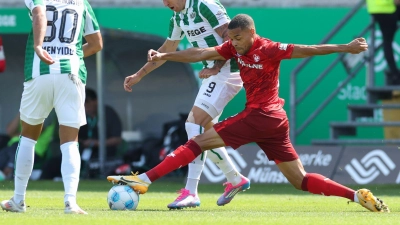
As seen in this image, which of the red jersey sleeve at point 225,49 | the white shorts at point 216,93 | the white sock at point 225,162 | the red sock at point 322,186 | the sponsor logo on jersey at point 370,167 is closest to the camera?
the red sock at point 322,186

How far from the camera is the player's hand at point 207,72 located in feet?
27.6

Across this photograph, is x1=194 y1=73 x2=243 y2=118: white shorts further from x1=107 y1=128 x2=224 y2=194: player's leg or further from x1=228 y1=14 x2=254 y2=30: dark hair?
x1=228 y1=14 x2=254 y2=30: dark hair

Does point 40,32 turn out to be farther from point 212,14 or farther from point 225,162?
point 225,162

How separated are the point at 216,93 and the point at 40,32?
2.23 m

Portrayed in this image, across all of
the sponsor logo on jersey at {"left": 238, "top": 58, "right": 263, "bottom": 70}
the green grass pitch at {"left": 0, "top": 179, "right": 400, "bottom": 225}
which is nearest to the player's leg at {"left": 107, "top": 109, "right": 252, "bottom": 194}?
the green grass pitch at {"left": 0, "top": 179, "right": 400, "bottom": 225}

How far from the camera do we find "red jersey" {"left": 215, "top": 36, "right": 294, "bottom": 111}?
26.4 feet

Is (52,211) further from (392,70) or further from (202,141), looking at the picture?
(392,70)

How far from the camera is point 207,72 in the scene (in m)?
8.47

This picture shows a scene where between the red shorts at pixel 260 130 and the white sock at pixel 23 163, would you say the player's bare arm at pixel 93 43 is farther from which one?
the red shorts at pixel 260 130

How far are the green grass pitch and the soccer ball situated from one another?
124mm

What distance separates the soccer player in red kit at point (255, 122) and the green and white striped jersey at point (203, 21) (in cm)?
62

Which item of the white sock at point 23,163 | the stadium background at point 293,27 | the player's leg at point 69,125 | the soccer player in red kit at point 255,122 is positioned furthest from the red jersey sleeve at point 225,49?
the stadium background at point 293,27

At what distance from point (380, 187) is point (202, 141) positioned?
512cm

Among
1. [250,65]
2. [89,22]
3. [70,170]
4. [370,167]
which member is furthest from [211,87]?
[370,167]
